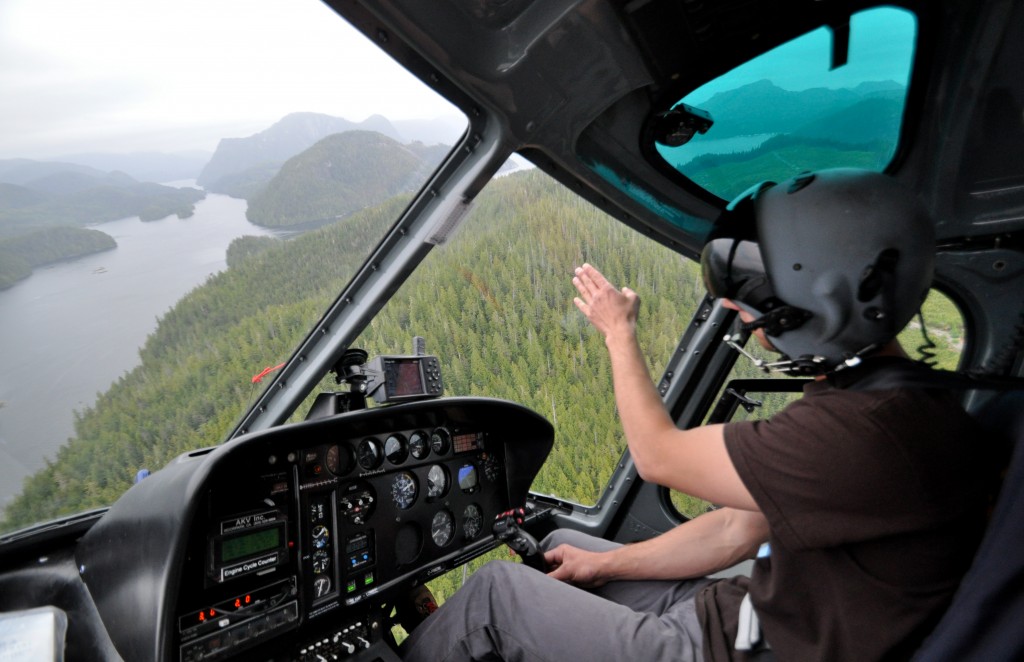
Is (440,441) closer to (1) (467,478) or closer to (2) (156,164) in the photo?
(1) (467,478)

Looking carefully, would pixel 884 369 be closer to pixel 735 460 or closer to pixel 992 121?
pixel 735 460

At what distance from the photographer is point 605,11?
1343 millimetres

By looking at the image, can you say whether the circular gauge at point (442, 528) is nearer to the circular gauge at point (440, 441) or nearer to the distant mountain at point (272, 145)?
the circular gauge at point (440, 441)

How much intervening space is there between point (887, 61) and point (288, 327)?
1953 millimetres

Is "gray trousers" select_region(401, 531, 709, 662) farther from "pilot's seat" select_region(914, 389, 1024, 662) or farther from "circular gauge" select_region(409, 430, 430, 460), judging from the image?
"pilot's seat" select_region(914, 389, 1024, 662)

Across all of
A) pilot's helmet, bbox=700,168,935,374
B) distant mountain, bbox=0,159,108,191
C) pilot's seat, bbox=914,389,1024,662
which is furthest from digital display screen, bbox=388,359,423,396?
pilot's seat, bbox=914,389,1024,662

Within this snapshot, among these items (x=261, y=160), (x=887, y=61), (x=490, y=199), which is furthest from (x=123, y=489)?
(x=887, y=61)

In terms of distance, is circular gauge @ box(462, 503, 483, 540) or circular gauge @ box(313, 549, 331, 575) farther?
circular gauge @ box(462, 503, 483, 540)

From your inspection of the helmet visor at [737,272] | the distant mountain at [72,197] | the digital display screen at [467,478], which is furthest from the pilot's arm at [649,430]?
the distant mountain at [72,197]

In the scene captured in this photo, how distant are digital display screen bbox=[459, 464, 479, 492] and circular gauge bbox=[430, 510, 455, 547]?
0.12m

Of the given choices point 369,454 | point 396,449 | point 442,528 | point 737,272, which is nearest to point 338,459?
point 369,454

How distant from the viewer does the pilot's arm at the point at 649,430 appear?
1.20 metres

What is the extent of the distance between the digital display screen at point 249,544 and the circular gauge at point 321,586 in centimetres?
21

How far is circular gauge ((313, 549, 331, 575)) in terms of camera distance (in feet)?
6.19
